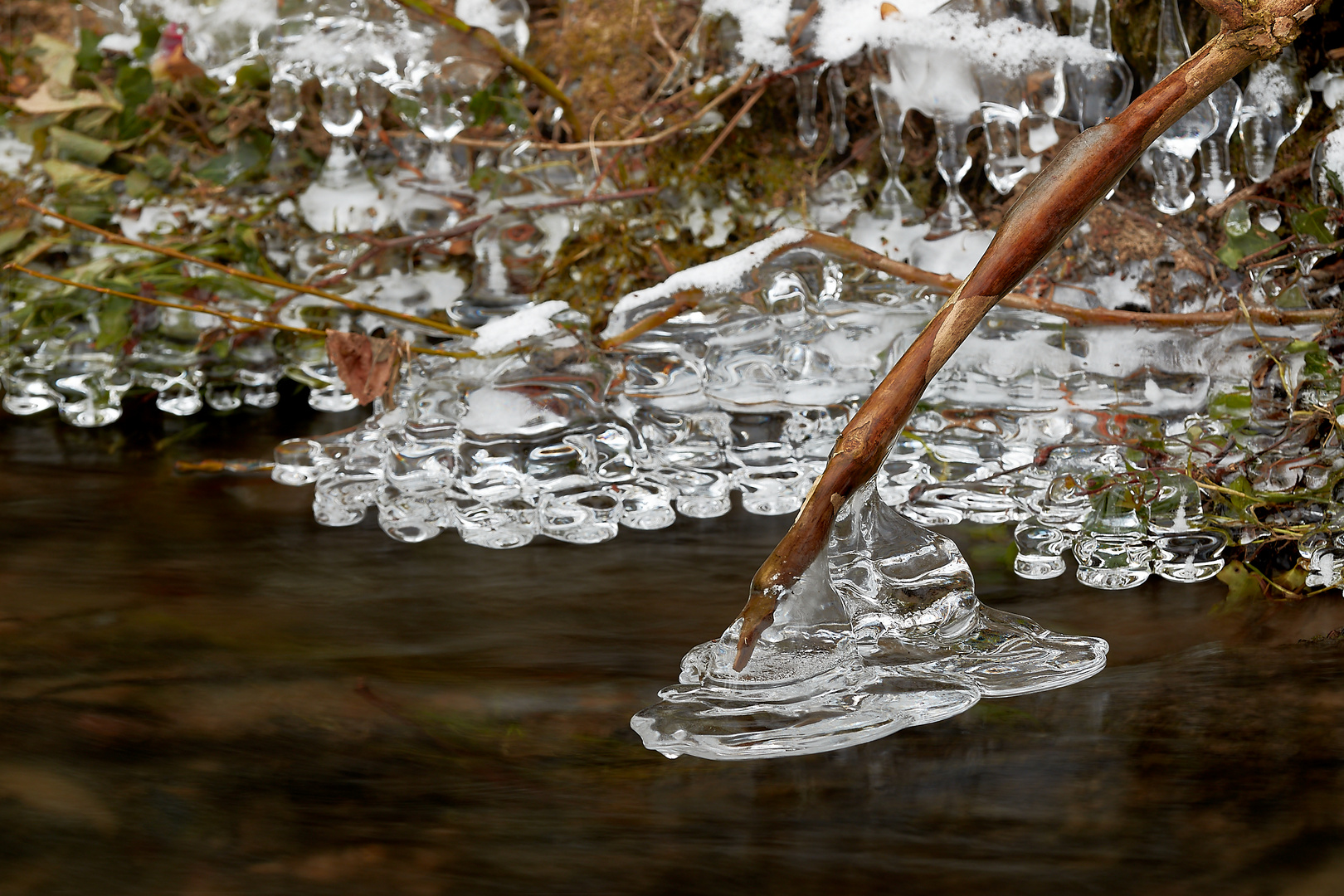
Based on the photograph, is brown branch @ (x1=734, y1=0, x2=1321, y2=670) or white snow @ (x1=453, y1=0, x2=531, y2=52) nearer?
brown branch @ (x1=734, y1=0, x2=1321, y2=670)

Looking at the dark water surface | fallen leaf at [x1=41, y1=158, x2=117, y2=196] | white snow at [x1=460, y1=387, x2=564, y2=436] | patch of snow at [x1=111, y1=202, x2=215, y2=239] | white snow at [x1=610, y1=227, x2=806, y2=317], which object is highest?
fallen leaf at [x1=41, y1=158, x2=117, y2=196]

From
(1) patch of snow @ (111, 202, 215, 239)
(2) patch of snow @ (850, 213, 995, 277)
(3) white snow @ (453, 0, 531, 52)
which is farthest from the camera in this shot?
(1) patch of snow @ (111, 202, 215, 239)

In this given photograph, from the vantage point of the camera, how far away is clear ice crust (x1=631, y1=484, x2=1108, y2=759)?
70cm

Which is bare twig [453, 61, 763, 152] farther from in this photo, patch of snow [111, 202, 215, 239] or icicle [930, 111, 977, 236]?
patch of snow [111, 202, 215, 239]

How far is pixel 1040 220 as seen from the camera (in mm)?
693

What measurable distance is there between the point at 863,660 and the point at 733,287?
479mm

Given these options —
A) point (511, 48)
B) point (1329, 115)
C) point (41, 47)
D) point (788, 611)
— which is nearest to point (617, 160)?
point (511, 48)

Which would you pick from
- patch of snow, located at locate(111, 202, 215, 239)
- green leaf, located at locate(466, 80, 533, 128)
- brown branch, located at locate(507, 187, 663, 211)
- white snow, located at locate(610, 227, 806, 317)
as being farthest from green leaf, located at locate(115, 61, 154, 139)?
white snow, located at locate(610, 227, 806, 317)

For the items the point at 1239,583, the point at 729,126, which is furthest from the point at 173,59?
the point at 1239,583

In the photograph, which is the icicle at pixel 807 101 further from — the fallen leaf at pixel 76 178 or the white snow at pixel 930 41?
the fallen leaf at pixel 76 178

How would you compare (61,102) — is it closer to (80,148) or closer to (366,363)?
(80,148)

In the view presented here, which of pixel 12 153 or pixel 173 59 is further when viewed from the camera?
pixel 12 153

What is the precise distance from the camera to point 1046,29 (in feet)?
4.20

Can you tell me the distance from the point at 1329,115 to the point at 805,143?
0.62 meters
